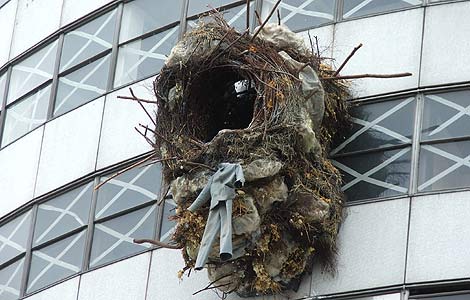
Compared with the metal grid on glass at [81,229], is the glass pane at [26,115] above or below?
above

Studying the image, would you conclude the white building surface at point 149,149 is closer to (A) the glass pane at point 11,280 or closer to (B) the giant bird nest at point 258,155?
(A) the glass pane at point 11,280

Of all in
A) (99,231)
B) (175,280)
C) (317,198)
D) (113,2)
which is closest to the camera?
(317,198)

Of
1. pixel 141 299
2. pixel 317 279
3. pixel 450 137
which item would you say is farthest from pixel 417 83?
pixel 141 299

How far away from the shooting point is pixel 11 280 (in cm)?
2119

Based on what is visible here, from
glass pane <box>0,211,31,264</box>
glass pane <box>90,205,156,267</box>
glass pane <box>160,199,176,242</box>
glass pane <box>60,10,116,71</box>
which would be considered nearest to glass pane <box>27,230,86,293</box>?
glass pane <box>90,205,156,267</box>

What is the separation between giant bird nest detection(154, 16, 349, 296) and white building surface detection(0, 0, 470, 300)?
357 mm

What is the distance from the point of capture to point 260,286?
17453mm

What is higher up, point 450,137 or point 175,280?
point 450,137

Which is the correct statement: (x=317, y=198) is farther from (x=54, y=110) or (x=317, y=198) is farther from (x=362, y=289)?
(x=54, y=110)

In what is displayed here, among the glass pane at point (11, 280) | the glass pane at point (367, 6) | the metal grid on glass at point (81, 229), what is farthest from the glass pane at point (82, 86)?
the glass pane at point (367, 6)

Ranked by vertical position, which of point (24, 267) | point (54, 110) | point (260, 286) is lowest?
point (260, 286)

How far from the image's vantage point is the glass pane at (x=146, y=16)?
20.9 m

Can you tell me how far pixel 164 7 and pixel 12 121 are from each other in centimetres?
281

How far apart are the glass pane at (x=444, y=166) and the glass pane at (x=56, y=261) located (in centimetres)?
433
